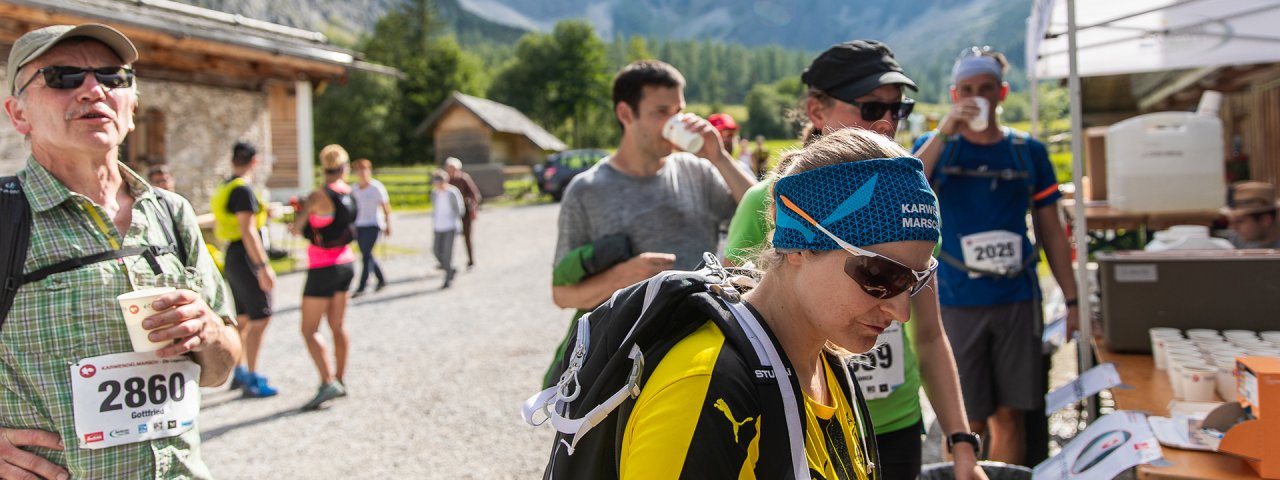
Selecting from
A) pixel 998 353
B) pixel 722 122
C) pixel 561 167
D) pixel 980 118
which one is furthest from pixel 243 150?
pixel 561 167

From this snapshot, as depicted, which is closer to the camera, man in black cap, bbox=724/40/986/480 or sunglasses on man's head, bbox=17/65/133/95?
sunglasses on man's head, bbox=17/65/133/95

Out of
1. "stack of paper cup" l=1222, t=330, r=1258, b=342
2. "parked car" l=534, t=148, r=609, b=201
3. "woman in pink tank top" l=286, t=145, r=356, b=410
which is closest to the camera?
"stack of paper cup" l=1222, t=330, r=1258, b=342

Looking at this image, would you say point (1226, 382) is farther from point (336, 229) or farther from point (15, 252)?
point (336, 229)

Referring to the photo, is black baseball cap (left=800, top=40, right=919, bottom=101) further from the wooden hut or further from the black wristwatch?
the wooden hut

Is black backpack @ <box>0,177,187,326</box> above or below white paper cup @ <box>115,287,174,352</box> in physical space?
above

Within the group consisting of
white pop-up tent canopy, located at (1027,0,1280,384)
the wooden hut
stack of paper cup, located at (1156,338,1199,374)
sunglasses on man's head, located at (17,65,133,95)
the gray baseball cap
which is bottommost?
stack of paper cup, located at (1156,338,1199,374)

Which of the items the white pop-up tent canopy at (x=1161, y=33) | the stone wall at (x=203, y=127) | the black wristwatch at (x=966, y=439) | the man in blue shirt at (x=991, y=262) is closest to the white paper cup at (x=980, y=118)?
the man in blue shirt at (x=991, y=262)

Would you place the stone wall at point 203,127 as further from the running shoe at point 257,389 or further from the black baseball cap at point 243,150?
the running shoe at point 257,389

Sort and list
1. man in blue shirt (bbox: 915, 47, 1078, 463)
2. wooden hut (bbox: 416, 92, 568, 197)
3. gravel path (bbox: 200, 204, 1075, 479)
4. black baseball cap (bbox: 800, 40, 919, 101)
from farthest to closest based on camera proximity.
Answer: wooden hut (bbox: 416, 92, 568, 197)
gravel path (bbox: 200, 204, 1075, 479)
man in blue shirt (bbox: 915, 47, 1078, 463)
black baseball cap (bbox: 800, 40, 919, 101)

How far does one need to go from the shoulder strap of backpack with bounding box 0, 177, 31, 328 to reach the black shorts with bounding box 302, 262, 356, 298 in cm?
440

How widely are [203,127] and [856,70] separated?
14839 mm

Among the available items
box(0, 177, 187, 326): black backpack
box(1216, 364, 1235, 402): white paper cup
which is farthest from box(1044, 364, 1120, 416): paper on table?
box(0, 177, 187, 326): black backpack

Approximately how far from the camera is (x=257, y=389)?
6.68 metres

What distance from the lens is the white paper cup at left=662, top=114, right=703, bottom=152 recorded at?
9.86 feet
